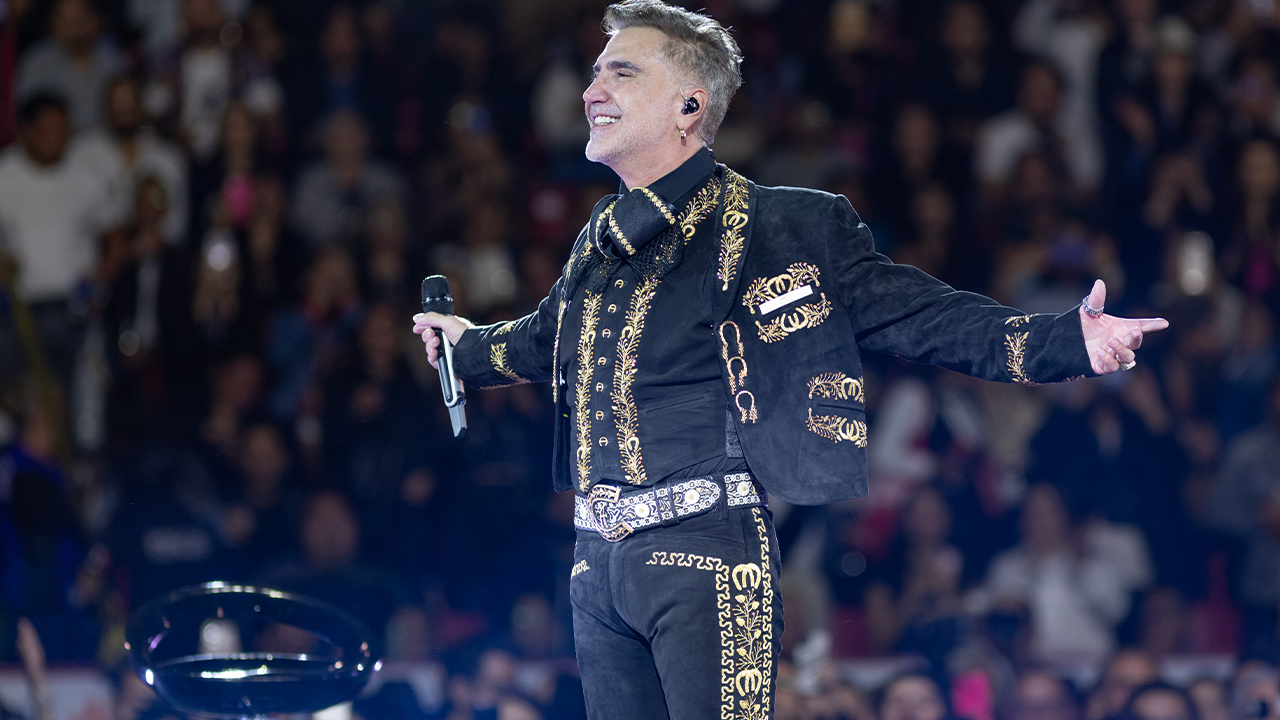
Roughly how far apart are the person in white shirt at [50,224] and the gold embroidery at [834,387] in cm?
523

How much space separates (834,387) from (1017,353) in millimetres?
326

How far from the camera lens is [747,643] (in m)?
2.38

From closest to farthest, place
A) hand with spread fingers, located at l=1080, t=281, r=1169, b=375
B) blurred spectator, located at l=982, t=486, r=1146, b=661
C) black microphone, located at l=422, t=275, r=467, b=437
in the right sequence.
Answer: hand with spread fingers, located at l=1080, t=281, r=1169, b=375 < black microphone, located at l=422, t=275, r=467, b=437 < blurred spectator, located at l=982, t=486, r=1146, b=661

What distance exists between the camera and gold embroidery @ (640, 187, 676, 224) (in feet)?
8.51

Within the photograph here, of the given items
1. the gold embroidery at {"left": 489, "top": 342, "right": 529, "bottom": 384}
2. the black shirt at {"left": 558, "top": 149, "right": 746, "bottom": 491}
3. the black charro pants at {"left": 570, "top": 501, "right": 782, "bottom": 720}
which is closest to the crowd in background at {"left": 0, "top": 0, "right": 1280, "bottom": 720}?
the gold embroidery at {"left": 489, "top": 342, "right": 529, "bottom": 384}

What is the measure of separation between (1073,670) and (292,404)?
3627 mm

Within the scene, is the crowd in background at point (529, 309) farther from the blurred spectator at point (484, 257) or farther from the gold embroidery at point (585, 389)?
the gold embroidery at point (585, 389)

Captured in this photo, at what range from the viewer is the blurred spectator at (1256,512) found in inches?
225

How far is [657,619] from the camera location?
7.84ft

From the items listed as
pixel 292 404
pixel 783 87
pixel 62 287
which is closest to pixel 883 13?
pixel 783 87

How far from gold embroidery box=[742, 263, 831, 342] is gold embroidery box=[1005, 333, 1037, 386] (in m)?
0.33

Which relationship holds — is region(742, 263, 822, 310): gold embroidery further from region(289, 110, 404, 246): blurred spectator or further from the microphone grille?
region(289, 110, 404, 246): blurred spectator

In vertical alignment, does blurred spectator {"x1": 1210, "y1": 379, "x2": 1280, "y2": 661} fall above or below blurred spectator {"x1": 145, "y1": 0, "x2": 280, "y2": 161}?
below

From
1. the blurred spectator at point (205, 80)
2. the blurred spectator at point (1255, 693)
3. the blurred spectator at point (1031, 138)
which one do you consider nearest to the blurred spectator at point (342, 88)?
the blurred spectator at point (205, 80)
